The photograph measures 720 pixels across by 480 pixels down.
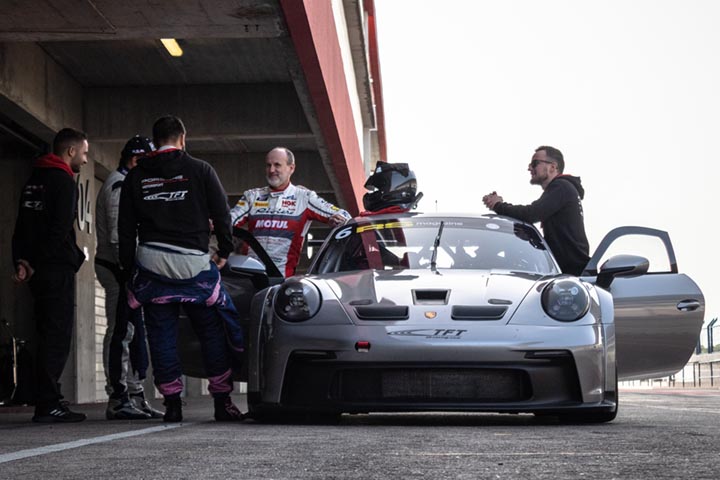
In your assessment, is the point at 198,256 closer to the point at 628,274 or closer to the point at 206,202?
the point at 206,202

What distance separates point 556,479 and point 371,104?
3102 centimetres

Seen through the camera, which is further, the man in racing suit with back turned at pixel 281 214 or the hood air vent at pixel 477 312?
the man in racing suit with back turned at pixel 281 214

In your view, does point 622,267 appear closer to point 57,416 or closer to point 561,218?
point 561,218

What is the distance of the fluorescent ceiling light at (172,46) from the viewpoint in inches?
548

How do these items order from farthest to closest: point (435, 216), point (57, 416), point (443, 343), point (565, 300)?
point (435, 216) < point (57, 416) < point (565, 300) < point (443, 343)

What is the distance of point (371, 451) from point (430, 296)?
76.1 inches

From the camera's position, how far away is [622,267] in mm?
6559

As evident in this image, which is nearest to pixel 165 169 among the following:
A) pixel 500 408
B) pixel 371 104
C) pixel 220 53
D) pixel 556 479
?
pixel 500 408

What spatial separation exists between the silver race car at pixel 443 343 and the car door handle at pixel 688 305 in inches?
12.1

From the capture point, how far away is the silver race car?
5.86 m

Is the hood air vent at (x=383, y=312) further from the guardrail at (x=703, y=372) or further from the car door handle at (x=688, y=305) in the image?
the guardrail at (x=703, y=372)

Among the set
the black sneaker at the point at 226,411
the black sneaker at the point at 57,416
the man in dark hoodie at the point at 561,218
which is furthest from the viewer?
the man in dark hoodie at the point at 561,218

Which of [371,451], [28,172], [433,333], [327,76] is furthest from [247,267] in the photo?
[28,172]

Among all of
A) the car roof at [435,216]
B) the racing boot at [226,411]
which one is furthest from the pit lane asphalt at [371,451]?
the car roof at [435,216]
